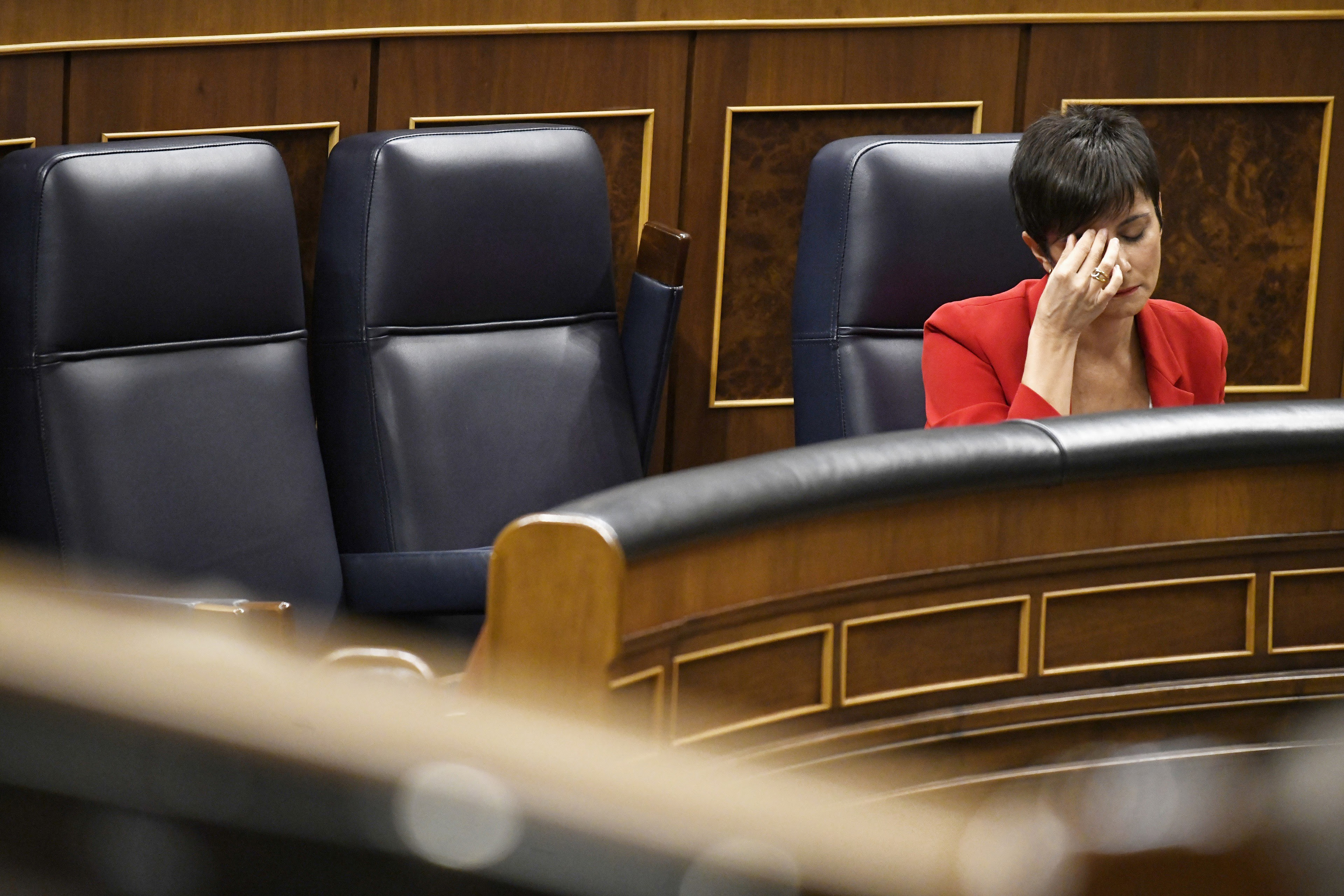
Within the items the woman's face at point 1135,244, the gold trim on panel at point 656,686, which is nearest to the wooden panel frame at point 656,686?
the gold trim on panel at point 656,686

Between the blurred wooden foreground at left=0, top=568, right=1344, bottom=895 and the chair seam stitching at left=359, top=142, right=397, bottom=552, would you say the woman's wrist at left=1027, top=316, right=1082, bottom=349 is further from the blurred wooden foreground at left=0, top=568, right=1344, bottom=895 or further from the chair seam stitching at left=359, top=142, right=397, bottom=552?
the blurred wooden foreground at left=0, top=568, right=1344, bottom=895

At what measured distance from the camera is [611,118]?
6.79 ft

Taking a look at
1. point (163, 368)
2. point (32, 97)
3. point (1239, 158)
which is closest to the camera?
point (163, 368)

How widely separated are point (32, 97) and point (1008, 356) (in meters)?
1.09

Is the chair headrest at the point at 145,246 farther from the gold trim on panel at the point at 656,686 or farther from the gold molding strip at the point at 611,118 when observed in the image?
the gold trim on panel at the point at 656,686

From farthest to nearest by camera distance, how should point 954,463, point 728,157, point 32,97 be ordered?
point 728,157
point 32,97
point 954,463

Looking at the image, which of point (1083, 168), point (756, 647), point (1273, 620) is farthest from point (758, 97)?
point (756, 647)

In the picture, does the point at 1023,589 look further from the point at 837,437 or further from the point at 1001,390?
the point at 837,437

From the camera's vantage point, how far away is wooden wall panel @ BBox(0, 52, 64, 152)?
170cm

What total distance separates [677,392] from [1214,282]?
810 millimetres

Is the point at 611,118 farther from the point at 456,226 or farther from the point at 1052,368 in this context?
the point at 1052,368

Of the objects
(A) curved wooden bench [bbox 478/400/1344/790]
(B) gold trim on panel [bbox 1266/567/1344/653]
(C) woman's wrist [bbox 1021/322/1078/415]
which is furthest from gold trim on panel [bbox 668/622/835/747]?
(C) woman's wrist [bbox 1021/322/1078/415]

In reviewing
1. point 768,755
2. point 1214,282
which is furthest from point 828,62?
A: point 768,755

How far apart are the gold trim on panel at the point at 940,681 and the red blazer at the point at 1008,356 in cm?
34
